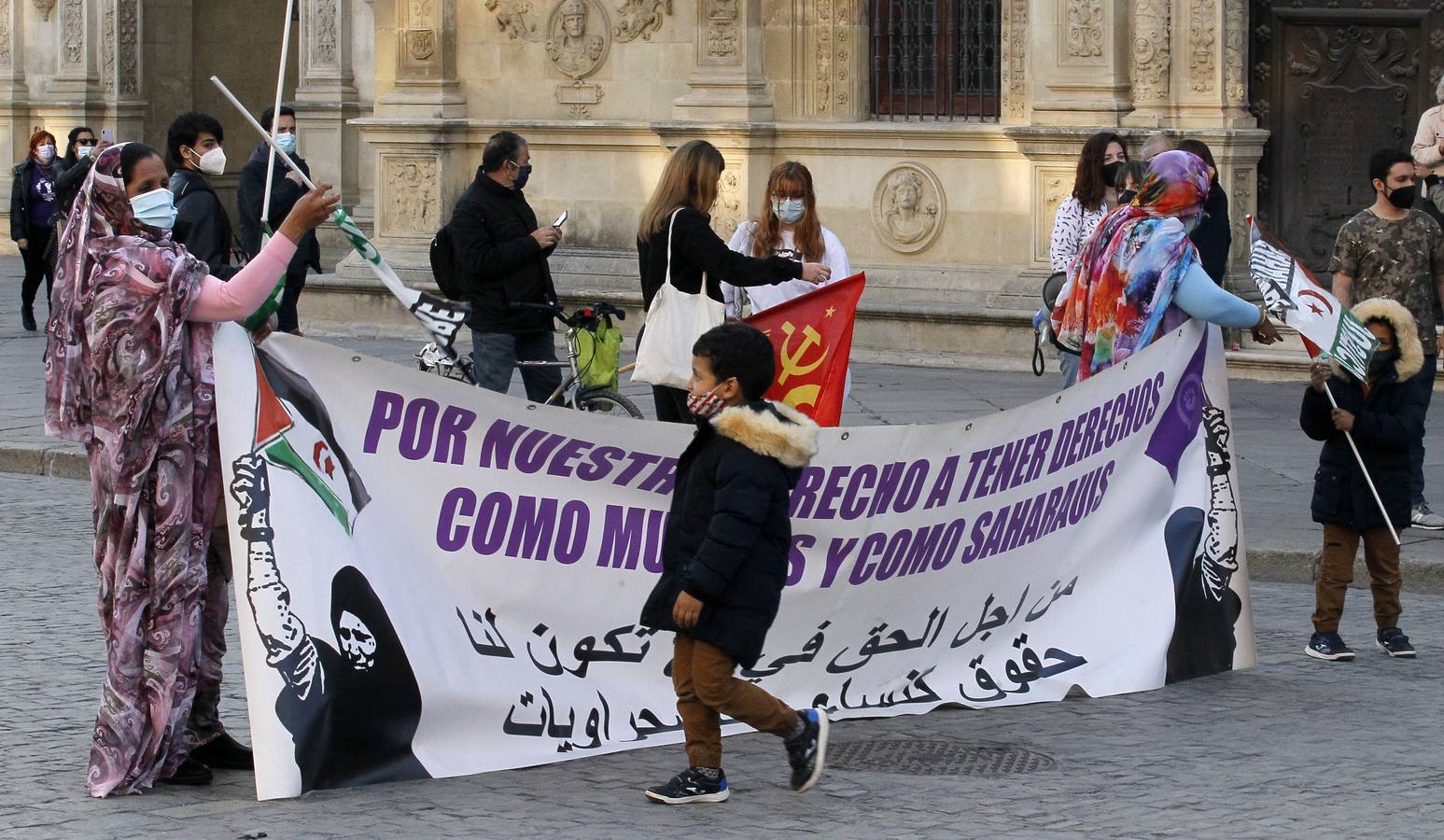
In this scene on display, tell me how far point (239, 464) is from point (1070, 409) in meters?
2.88

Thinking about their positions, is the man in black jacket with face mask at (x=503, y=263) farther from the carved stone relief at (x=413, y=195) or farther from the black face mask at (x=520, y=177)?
the carved stone relief at (x=413, y=195)

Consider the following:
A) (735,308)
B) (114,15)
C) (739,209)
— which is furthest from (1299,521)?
(114,15)

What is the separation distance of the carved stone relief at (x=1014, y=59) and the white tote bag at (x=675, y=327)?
8.14 meters

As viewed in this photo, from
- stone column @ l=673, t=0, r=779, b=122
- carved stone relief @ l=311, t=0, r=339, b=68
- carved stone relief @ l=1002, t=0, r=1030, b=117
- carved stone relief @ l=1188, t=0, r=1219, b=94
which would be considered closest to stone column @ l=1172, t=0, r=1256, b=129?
carved stone relief @ l=1188, t=0, r=1219, b=94

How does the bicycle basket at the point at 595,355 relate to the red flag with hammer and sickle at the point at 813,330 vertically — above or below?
below

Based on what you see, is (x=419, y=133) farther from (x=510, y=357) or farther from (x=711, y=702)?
(x=711, y=702)

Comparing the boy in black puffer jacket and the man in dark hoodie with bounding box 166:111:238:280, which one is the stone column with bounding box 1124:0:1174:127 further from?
the boy in black puffer jacket

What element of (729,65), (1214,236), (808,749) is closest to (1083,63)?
(729,65)

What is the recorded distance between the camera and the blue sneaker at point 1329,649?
8.48 meters

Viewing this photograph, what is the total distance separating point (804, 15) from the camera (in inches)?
728

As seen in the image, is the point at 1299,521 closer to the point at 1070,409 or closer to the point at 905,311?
the point at 1070,409

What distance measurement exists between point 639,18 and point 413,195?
2.55 metres

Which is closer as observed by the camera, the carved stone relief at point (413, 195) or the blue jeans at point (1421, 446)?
the blue jeans at point (1421, 446)

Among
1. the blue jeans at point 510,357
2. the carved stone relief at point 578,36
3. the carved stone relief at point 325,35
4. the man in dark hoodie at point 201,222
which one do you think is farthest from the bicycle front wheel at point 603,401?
the carved stone relief at point 325,35
